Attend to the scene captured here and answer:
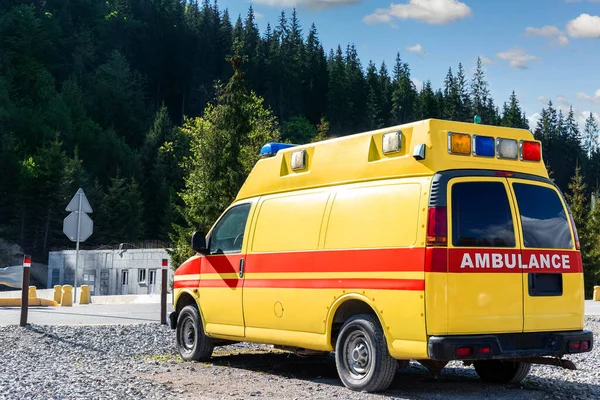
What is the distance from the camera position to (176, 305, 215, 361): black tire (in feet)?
36.6

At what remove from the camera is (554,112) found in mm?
182500

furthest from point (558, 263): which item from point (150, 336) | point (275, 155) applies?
point (150, 336)

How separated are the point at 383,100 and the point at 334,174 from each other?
544ft

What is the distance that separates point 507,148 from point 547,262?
1232 mm

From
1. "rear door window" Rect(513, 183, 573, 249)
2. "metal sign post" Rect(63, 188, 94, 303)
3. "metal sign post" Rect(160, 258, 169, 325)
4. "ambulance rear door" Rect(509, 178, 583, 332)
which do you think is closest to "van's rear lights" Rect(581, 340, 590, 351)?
"ambulance rear door" Rect(509, 178, 583, 332)

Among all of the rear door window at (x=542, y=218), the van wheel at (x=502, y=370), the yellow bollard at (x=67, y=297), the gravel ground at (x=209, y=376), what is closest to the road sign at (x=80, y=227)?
the yellow bollard at (x=67, y=297)

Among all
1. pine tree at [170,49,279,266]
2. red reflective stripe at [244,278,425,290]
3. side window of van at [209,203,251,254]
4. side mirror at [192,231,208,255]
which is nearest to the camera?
red reflective stripe at [244,278,425,290]

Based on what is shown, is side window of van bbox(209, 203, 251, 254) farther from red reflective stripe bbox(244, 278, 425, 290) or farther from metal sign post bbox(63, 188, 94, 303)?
metal sign post bbox(63, 188, 94, 303)

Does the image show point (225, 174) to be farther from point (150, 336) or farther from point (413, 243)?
point (413, 243)

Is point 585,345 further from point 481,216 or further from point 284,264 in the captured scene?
point 284,264

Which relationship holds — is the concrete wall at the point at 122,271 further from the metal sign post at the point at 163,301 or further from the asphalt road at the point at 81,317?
the metal sign post at the point at 163,301

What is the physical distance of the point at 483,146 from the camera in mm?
8297

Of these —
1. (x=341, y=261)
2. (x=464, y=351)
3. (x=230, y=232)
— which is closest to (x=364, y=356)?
(x=341, y=261)

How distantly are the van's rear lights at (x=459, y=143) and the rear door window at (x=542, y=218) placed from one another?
0.61 meters
